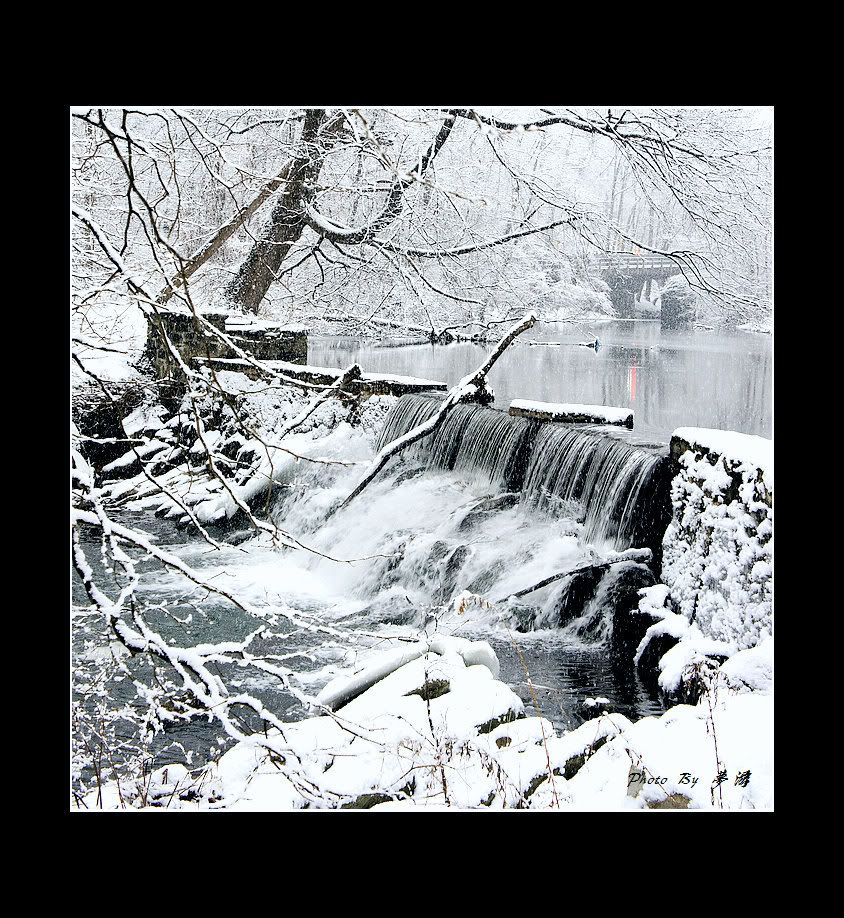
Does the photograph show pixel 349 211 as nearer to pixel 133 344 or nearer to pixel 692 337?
pixel 133 344

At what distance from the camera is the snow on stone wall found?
9.57 ft

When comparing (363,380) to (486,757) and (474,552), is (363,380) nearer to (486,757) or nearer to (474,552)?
(474,552)

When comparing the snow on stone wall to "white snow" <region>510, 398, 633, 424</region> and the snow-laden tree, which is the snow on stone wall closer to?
"white snow" <region>510, 398, 633, 424</region>

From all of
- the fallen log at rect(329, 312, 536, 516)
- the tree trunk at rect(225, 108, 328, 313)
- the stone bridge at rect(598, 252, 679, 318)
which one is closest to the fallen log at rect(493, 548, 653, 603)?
the fallen log at rect(329, 312, 536, 516)

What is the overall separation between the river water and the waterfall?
0.09 meters

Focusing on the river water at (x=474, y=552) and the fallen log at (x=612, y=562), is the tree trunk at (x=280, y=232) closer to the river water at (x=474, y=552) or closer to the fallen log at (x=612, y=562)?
the river water at (x=474, y=552)

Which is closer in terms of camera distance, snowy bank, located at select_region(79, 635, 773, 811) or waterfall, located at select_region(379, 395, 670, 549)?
snowy bank, located at select_region(79, 635, 773, 811)

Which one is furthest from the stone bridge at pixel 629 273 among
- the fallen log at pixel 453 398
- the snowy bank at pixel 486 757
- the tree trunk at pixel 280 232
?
the snowy bank at pixel 486 757

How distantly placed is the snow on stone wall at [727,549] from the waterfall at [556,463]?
125 mm

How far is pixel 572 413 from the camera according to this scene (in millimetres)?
3031

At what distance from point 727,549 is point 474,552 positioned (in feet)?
2.74

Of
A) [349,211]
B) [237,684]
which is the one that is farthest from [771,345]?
[237,684]

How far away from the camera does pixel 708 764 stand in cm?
287
